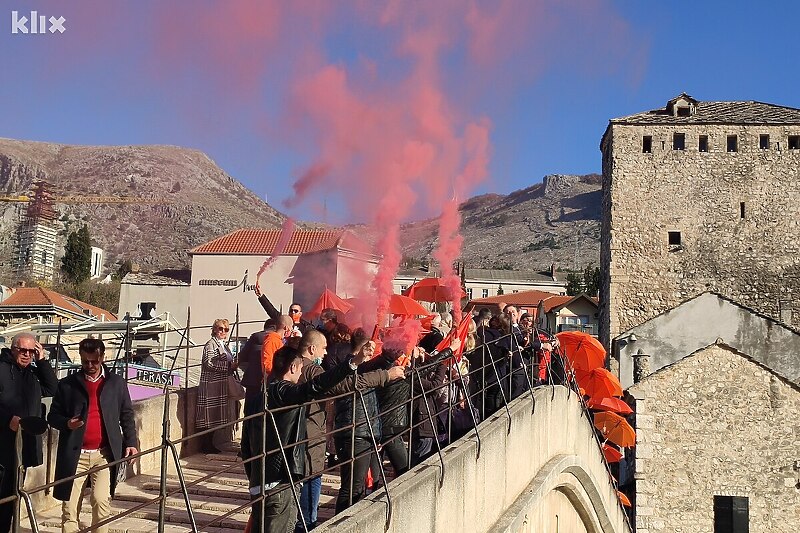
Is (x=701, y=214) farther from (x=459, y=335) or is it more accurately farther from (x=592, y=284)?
(x=592, y=284)

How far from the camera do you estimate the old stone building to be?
3238 cm

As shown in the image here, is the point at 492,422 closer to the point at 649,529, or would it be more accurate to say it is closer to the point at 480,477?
the point at 480,477

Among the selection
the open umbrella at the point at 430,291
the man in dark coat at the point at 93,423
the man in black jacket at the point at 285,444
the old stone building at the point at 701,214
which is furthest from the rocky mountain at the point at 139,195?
the man in black jacket at the point at 285,444

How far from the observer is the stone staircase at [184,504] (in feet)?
23.7

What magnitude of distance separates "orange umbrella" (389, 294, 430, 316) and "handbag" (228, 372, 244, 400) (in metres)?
4.21

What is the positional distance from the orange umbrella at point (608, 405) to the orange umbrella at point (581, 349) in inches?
58.1

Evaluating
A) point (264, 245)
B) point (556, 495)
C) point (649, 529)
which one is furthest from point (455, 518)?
point (264, 245)

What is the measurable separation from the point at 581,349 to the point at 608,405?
2554 mm

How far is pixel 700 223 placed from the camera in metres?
32.8

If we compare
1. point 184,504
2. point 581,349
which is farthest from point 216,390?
point 581,349

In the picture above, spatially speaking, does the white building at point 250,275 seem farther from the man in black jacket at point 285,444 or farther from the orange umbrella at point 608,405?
the man in black jacket at point 285,444

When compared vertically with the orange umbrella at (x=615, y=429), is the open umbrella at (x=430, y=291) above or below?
above

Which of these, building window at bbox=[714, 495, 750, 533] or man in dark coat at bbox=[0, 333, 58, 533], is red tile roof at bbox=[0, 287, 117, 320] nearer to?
building window at bbox=[714, 495, 750, 533]

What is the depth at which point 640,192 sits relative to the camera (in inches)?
1304
